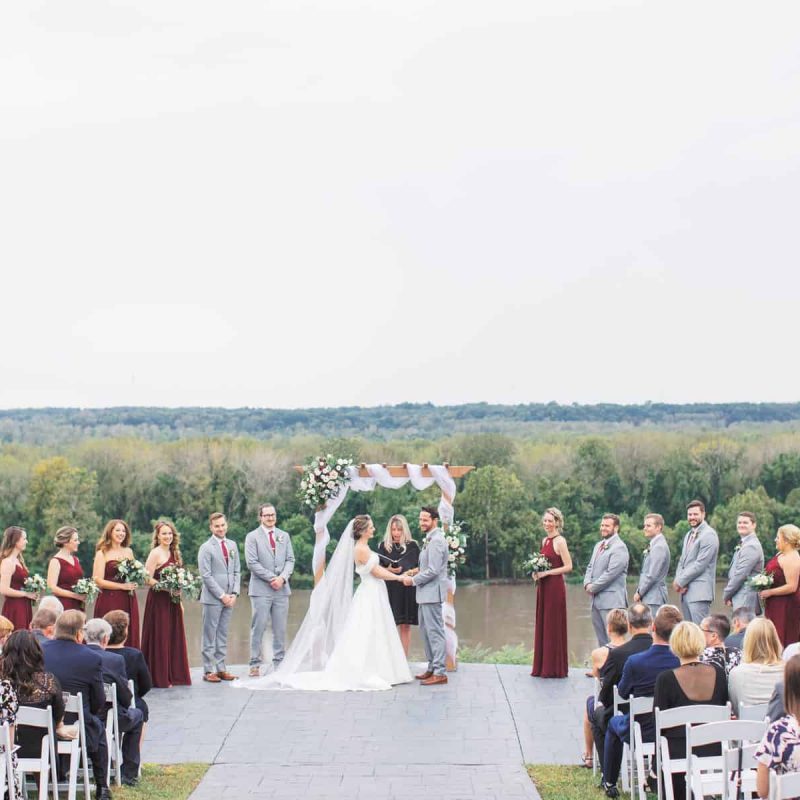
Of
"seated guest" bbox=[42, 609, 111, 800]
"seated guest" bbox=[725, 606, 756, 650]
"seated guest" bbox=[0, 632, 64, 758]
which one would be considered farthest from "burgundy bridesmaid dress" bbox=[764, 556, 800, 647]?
"seated guest" bbox=[0, 632, 64, 758]

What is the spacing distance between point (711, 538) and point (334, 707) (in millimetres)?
3896

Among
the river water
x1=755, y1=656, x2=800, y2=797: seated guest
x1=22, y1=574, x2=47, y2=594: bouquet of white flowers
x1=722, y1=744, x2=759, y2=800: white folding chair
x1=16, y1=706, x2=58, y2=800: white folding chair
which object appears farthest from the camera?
the river water

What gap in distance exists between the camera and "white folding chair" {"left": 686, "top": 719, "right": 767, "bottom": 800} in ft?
20.8

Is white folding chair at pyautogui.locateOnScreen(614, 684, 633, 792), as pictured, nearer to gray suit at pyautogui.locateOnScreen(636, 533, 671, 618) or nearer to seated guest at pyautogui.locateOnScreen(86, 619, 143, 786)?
seated guest at pyautogui.locateOnScreen(86, 619, 143, 786)

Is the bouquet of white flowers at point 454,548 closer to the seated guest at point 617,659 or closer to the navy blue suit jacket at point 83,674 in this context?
the seated guest at point 617,659

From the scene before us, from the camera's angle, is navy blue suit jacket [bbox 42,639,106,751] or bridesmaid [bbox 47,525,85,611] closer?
navy blue suit jacket [bbox 42,639,106,751]

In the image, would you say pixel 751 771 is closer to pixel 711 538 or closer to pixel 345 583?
pixel 711 538

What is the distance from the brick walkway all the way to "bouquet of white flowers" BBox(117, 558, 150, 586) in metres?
1.08

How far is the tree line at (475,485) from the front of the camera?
166 ft

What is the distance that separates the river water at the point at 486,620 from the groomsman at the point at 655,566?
11.4 metres

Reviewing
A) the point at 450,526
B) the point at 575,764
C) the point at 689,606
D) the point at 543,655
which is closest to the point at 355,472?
the point at 450,526

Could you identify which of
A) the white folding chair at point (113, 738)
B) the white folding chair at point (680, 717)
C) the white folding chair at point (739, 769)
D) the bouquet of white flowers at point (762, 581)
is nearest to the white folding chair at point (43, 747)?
the white folding chair at point (113, 738)

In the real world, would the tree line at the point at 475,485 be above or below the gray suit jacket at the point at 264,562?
below

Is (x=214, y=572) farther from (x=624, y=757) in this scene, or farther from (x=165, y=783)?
(x=624, y=757)
